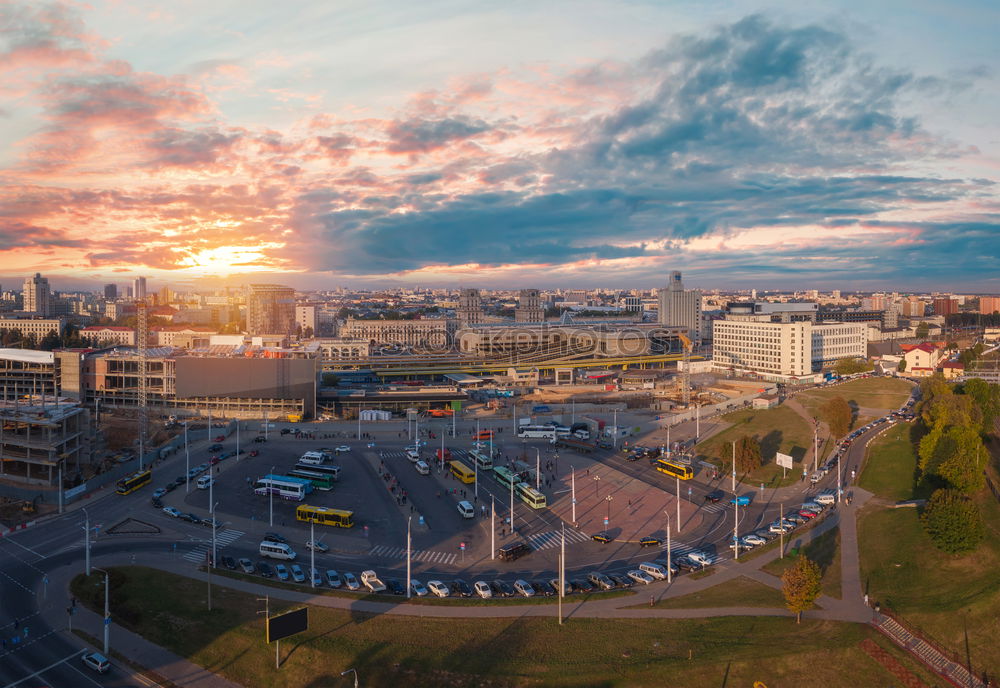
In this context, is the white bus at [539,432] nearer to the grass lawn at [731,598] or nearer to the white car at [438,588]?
the grass lawn at [731,598]

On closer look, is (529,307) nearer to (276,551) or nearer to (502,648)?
(276,551)

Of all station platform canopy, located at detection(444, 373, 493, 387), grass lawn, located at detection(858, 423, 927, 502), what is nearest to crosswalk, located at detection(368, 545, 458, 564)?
Answer: grass lawn, located at detection(858, 423, 927, 502)

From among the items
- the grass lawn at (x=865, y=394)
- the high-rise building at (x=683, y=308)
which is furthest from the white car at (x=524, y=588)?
the high-rise building at (x=683, y=308)

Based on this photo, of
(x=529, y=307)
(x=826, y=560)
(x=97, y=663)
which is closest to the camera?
(x=97, y=663)

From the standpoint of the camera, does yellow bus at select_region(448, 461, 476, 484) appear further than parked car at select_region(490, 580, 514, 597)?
Yes

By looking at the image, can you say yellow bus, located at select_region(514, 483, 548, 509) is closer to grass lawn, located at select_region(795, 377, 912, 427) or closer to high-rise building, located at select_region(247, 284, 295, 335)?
grass lawn, located at select_region(795, 377, 912, 427)

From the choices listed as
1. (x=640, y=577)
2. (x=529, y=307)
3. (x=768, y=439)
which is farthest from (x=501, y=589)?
(x=529, y=307)
